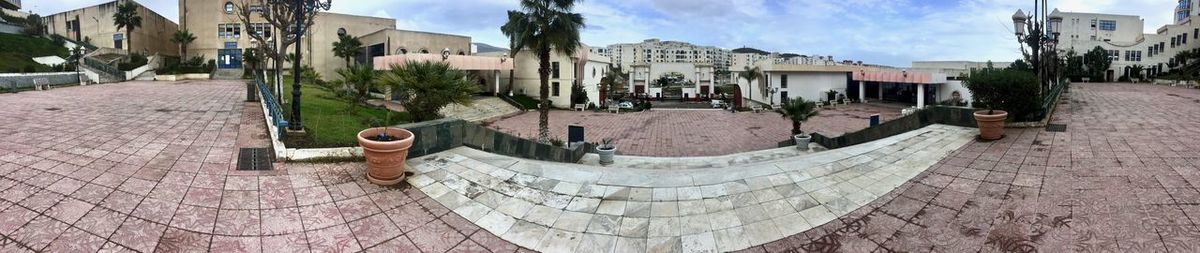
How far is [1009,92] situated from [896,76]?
1011 inches

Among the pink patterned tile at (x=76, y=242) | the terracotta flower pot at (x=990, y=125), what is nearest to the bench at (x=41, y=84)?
the pink patterned tile at (x=76, y=242)

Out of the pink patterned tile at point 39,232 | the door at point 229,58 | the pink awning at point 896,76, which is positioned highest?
the door at point 229,58

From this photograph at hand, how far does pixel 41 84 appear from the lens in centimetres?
2272

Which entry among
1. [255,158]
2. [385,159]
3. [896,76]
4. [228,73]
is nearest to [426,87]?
[255,158]

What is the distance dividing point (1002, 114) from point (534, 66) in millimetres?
32698

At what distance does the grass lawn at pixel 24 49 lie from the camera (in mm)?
37322

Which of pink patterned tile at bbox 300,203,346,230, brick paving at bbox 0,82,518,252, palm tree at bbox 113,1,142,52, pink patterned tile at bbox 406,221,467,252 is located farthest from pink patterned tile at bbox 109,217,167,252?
palm tree at bbox 113,1,142,52

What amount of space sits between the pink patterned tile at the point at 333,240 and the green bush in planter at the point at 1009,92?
1258 centimetres

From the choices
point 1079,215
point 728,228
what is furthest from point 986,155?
point 728,228

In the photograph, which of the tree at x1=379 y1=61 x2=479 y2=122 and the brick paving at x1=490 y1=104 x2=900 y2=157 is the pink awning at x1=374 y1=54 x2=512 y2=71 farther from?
the tree at x1=379 y1=61 x2=479 y2=122

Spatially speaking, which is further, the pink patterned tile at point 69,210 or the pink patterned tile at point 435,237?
the pink patterned tile at point 435,237

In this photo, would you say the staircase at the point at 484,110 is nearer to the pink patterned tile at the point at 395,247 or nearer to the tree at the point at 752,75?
the tree at the point at 752,75

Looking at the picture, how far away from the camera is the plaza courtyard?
16.4ft

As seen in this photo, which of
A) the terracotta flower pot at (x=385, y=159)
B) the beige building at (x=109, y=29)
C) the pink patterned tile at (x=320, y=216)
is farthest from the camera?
the beige building at (x=109, y=29)
